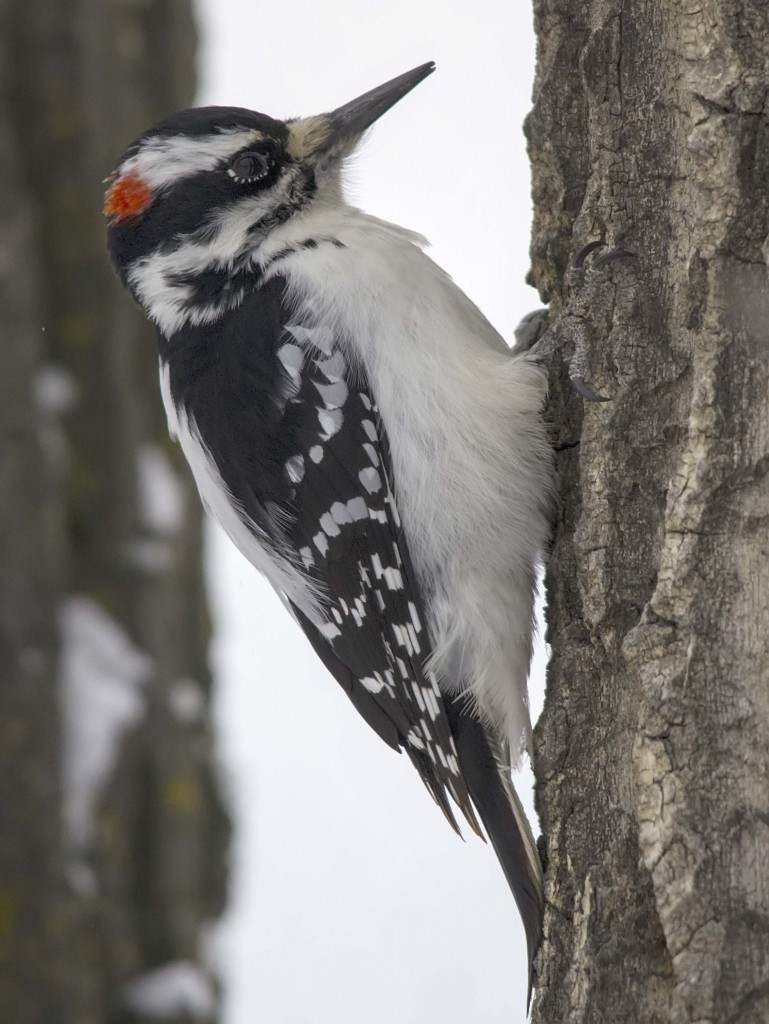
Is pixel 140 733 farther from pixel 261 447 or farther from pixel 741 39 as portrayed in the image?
pixel 741 39

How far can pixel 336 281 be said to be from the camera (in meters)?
2.31

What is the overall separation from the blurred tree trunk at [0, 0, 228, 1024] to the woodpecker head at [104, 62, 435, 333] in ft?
3.15

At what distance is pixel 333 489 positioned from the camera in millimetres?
2293

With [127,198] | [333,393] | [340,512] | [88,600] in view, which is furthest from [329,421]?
[88,600]

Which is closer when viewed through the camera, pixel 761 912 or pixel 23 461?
pixel 761 912

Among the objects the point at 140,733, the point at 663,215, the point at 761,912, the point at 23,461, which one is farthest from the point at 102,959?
the point at 663,215

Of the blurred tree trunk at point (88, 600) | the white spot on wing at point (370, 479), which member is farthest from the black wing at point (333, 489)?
the blurred tree trunk at point (88, 600)

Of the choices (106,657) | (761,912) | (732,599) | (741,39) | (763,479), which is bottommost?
(106,657)

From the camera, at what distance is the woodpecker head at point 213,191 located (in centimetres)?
251

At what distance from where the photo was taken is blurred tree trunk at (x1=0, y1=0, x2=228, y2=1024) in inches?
129

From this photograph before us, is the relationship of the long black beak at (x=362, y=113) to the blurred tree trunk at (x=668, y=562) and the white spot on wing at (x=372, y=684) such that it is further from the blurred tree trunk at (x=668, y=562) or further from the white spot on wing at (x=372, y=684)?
the white spot on wing at (x=372, y=684)

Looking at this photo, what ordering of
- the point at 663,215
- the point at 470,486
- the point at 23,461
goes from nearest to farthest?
the point at 663,215, the point at 470,486, the point at 23,461

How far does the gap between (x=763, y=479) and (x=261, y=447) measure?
1.03 m

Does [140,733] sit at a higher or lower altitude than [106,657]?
lower
